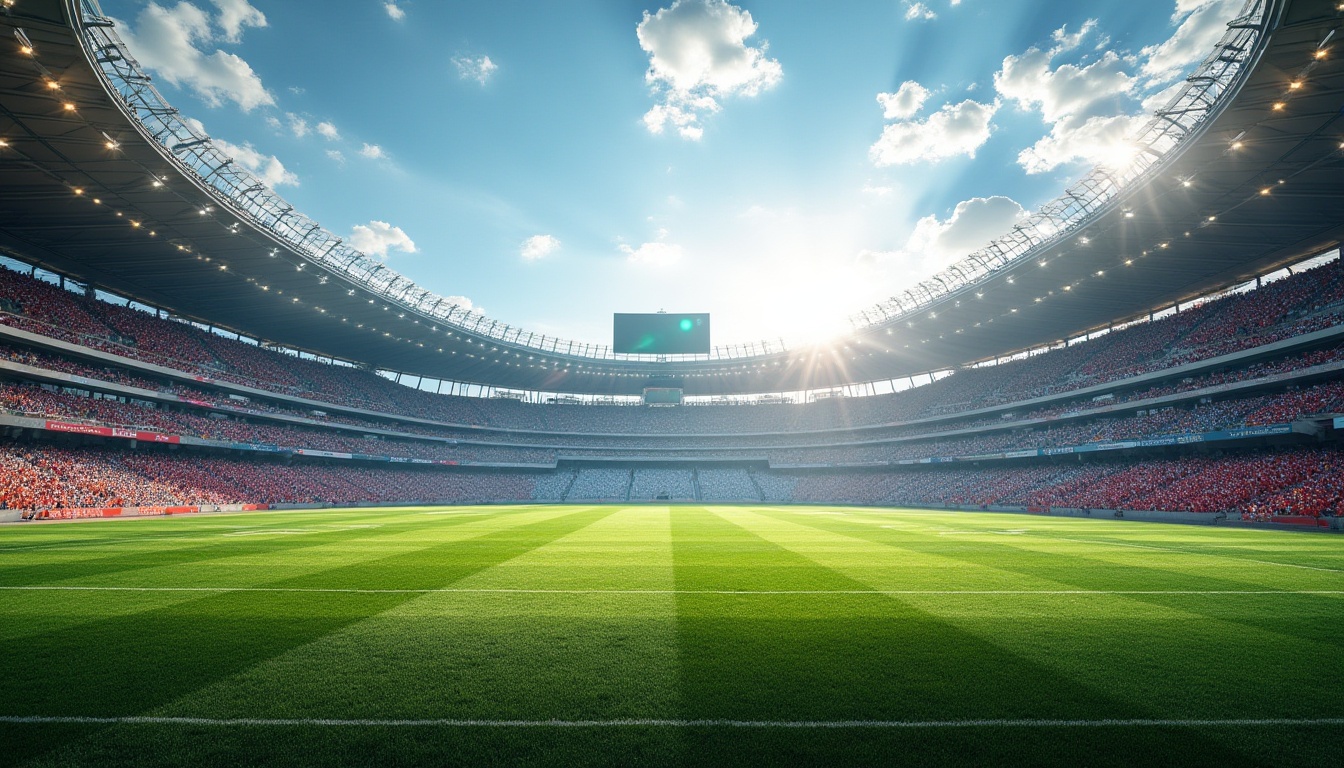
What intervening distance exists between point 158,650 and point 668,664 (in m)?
5.44

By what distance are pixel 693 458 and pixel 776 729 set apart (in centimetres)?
6826

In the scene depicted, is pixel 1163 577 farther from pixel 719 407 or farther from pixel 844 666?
pixel 719 407

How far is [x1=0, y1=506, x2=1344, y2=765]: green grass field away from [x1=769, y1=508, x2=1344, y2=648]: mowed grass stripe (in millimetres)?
88

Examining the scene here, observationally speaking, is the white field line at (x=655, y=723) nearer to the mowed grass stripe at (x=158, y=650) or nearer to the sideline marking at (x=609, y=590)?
the mowed grass stripe at (x=158, y=650)

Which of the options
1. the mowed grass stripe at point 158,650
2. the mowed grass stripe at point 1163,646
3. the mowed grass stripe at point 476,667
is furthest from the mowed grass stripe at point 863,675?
the mowed grass stripe at point 158,650

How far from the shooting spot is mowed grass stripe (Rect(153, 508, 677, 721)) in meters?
4.50

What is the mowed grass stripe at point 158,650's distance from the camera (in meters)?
4.64

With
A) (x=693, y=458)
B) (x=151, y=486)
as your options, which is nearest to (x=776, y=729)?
(x=151, y=486)

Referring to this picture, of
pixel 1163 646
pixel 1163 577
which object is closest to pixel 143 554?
pixel 1163 646

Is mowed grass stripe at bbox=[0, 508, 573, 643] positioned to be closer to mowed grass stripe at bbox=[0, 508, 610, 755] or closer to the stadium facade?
mowed grass stripe at bbox=[0, 508, 610, 755]

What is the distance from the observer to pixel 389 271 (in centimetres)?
4162

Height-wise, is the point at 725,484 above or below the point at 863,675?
above

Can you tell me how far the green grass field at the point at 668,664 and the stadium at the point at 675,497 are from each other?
0.17 ft

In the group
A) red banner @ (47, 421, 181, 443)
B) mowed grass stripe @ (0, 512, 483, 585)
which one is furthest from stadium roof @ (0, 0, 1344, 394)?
mowed grass stripe @ (0, 512, 483, 585)
